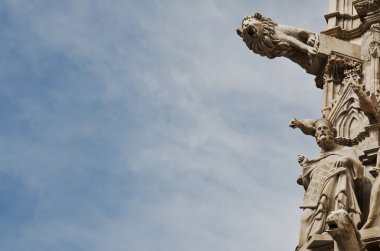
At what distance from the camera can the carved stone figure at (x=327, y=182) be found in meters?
15.5

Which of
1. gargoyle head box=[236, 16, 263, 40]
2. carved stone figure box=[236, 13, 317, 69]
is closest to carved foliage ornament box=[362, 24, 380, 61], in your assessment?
carved stone figure box=[236, 13, 317, 69]

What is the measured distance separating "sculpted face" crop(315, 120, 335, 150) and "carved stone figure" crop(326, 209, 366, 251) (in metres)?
2.51

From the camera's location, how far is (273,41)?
1862cm

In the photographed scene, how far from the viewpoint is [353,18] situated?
19.3 m

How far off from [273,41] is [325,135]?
109 inches

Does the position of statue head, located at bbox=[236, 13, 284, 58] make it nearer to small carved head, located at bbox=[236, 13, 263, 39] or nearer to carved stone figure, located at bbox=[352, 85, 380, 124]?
small carved head, located at bbox=[236, 13, 263, 39]

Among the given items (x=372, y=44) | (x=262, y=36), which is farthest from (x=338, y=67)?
(x=262, y=36)

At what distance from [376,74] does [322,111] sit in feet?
3.76

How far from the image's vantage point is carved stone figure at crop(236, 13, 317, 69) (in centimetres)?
1858

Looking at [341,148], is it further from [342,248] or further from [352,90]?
[342,248]

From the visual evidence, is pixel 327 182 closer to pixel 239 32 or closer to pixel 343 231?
pixel 343 231

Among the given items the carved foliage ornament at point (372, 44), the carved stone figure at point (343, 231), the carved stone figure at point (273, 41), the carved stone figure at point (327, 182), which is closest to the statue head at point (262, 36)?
the carved stone figure at point (273, 41)

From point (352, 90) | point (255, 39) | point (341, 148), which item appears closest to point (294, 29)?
point (255, 39)

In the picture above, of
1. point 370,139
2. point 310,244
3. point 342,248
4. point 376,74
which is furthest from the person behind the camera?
point 376,74
